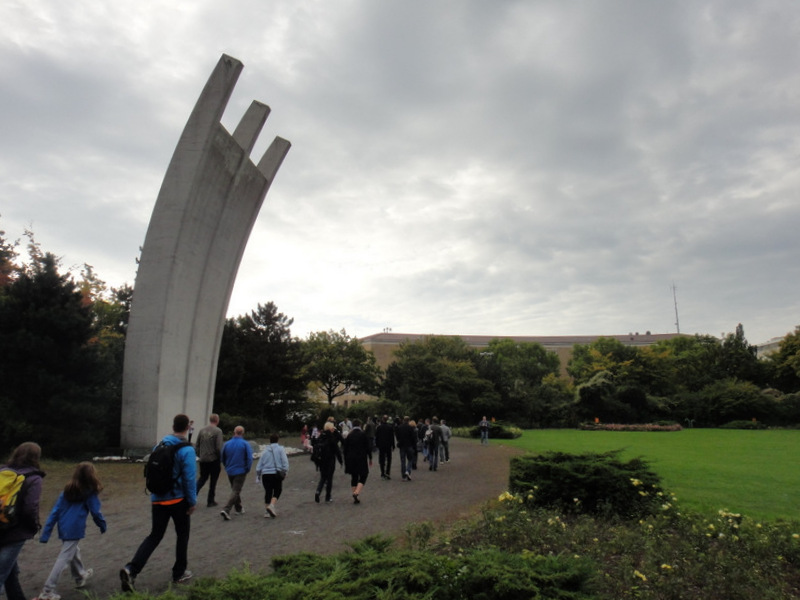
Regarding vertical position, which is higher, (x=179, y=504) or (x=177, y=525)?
(x=179, y=504)

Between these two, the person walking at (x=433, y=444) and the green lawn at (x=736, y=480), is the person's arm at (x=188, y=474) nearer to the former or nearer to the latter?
the green lawn at (x=736, y=480)

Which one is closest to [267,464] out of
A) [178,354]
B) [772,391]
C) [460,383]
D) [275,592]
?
[275,592]

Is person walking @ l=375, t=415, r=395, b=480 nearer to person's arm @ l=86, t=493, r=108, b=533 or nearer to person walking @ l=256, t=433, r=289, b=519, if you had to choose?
person walking @ l=256, t=433, r=289, b=519

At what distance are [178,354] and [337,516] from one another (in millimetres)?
10677

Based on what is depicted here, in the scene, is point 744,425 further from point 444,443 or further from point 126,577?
point 126,577

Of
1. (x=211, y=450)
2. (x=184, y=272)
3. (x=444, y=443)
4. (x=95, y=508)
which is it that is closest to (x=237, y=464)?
(x=211, y=450)

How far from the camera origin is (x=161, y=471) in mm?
5152

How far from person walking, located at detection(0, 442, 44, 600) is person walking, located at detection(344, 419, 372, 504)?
19.4 ft

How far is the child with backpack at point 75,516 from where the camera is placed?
512 centimetres

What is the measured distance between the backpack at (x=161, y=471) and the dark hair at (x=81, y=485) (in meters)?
0.64

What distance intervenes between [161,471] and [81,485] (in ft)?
2.94

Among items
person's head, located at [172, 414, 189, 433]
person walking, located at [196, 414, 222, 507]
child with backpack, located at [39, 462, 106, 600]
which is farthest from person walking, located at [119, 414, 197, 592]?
person walking, located at [196, 414, 222, 507]

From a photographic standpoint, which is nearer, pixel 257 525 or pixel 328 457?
pixel 257 525

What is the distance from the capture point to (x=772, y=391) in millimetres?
45719
